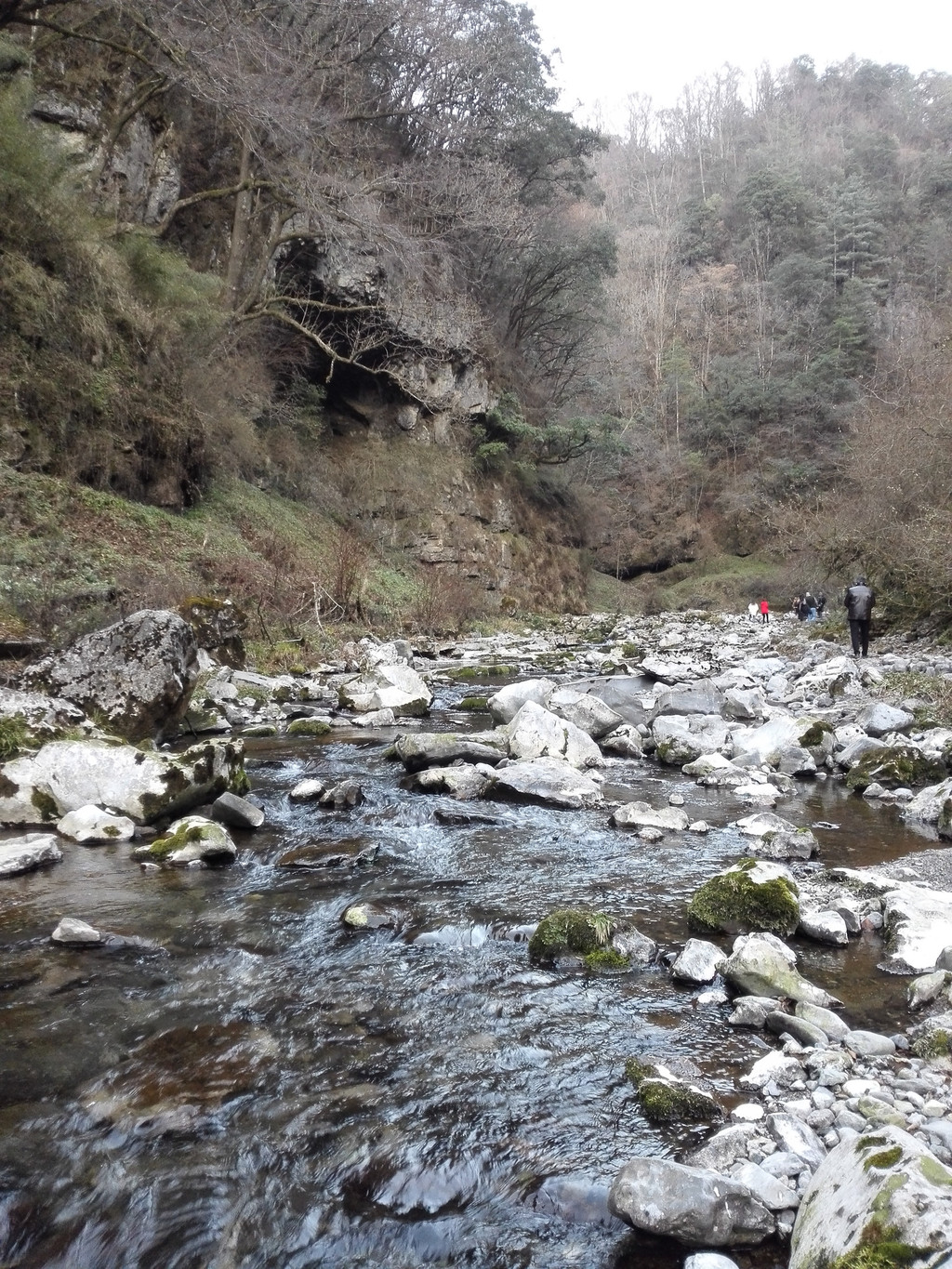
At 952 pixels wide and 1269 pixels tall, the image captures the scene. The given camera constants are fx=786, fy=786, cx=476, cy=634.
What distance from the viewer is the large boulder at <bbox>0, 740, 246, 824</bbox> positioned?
5020mm

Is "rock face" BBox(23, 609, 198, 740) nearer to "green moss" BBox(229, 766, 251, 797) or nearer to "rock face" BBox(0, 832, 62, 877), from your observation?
"green moss" BBox(229, 766, 251, 797)

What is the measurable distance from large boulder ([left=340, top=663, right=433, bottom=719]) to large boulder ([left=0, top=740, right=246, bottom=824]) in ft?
14.1

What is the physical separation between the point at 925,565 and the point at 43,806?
11480 mm

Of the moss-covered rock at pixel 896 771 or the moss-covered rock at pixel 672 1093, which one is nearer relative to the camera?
the moss-covered rock at pixel 672 1093

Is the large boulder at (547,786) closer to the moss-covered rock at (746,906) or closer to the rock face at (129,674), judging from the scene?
the moss-covered rock at (746,906)

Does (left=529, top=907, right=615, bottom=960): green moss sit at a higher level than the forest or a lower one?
lower

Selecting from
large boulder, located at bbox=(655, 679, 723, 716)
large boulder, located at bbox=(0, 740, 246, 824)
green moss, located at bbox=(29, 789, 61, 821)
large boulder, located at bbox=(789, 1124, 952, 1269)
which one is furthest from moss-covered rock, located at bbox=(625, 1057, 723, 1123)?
large boulder, located at bbox=(655, 679, 723, 716)

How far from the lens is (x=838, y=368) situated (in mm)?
37781

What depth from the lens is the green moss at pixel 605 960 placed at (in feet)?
11.3

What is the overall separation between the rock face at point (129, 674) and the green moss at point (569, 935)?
14.5 ft

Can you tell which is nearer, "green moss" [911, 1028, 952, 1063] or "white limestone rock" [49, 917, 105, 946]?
"green moss" [911, 1028, 952, 1063]

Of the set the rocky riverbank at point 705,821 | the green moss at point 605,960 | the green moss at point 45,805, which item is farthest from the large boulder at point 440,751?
the green moss at point 605,960

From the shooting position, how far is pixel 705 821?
553cm

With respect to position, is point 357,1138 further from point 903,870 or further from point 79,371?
point 79,371
